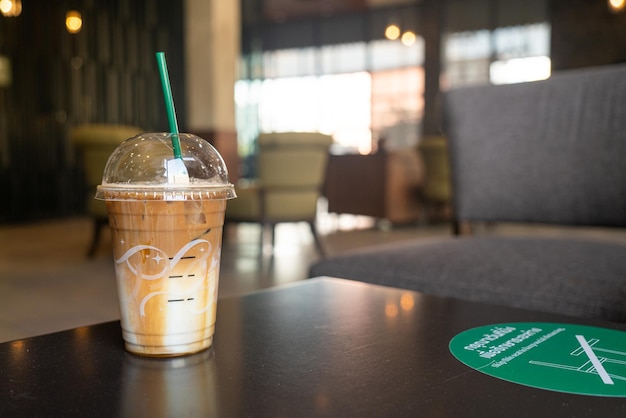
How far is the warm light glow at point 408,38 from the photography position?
1103cm

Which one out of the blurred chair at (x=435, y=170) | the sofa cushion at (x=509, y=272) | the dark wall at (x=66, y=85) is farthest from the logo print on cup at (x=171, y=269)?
the dark wall at (x=66, y=85)

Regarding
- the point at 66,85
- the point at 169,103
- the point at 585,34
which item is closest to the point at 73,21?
the point at 66,85

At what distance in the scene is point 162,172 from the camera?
656mm

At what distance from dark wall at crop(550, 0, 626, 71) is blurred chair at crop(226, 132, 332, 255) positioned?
6.30 m

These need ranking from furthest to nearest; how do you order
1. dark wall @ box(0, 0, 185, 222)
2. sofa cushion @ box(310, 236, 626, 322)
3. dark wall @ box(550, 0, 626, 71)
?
dark wall @ box(550, 0, 626, 71) < dark wall @ box(0, 0, 185, 222) < sofa cushion @ box(310, 236, 626, 322)

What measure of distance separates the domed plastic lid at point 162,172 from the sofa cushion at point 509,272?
0.78 metres

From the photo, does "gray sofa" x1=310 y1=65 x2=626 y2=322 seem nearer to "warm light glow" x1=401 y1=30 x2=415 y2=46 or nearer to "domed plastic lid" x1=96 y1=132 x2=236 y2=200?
"domed plastic lid" x1=96 y1=132 x2=236 y2=200

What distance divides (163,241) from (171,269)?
0.10 ft

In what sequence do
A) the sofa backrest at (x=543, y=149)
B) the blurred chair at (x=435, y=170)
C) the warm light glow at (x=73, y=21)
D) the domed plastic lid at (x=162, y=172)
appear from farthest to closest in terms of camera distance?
1. the warm light glow at (x=73, y=21)
2. the blurred chair at (x=435, y=170)
3. the sofa backrest at (x=543, y=149)
4. the domed plastic lid at (x=162, y=172)

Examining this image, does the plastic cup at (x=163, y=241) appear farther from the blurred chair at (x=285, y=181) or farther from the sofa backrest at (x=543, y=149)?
the blurred chair at (x=285, y=181)

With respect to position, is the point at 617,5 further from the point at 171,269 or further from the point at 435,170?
the point at 171,269

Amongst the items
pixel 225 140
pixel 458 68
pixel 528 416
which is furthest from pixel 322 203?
pixel 528 416

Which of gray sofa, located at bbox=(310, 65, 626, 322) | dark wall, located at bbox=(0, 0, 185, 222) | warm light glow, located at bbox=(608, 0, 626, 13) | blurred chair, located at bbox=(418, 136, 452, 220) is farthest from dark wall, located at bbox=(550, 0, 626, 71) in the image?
gray sofa, located at bbox=(310, 65, 626, 322)

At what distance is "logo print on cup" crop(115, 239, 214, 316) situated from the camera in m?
0.65
